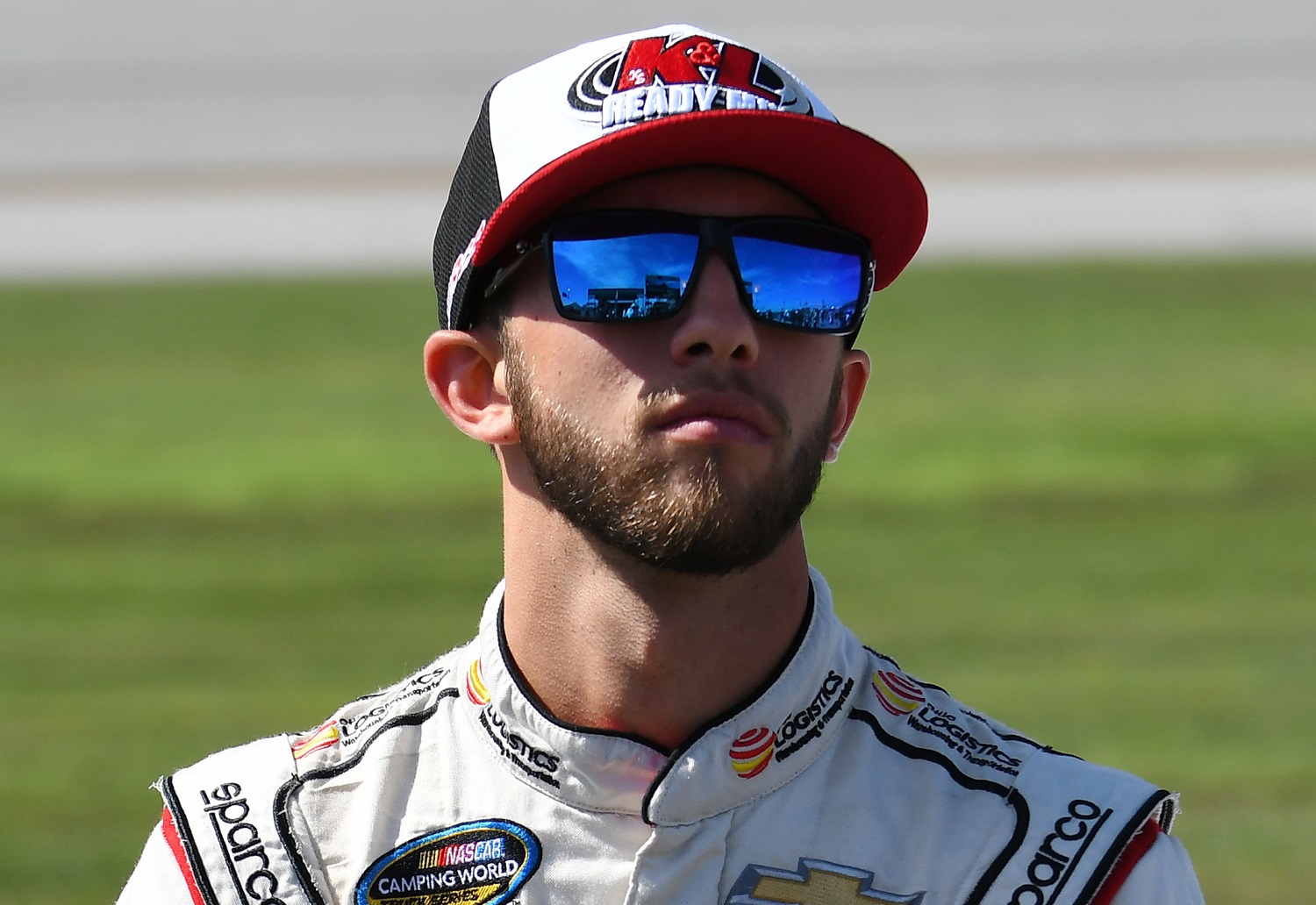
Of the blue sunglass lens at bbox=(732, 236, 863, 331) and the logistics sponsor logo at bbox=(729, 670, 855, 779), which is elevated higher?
the blue sunglass lens at bbox=(732, 236, 863, 331)

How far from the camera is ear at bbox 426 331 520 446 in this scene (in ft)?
7.95

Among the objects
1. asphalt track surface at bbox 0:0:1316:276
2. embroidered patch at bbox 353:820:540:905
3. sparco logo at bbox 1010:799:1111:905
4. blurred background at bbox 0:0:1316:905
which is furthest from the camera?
asphalt track surface at bbox 0:0:1316:276

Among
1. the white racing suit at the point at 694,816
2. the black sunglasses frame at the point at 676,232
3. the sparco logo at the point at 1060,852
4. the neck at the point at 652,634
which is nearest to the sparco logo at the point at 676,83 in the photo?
the black sunglasses frame at the point at 676,232

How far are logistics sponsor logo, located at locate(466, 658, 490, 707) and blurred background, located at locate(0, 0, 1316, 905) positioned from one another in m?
3.94

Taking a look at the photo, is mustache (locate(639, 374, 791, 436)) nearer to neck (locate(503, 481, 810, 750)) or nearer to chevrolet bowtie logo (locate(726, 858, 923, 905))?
neck (locate(503, 481, 810, 750))

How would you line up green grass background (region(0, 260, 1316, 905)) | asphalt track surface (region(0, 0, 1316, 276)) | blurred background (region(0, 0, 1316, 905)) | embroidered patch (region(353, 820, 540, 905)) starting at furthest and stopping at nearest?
asphalt track surface (region(0, 0, 1316, 276)) → blurred background (region(0, 0, 1316, 905)) → green grass background (region(0, 260, 1316, 905)) → embroidered patch (region(353, 820, 540, 905))

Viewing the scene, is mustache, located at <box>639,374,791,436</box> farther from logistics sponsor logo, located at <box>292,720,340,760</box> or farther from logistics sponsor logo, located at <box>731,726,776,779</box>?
logistics sponsor logo, located at <box>292,720,340,760</box>

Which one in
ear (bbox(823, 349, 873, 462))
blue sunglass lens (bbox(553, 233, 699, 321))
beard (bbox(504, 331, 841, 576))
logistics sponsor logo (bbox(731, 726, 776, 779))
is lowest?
logistics sponsor logo (bbox(731, 726, 776, 779))

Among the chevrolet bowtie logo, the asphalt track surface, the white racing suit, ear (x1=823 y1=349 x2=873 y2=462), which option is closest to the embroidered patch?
the white racing suit

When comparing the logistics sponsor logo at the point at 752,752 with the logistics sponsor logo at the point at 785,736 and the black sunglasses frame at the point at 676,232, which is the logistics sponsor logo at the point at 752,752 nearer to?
the logistics sponsor logo at the point at 785,736

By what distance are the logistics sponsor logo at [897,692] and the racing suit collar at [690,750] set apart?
57 millimetres

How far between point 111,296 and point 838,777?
1686 cm

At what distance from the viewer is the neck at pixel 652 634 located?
2.30 metres

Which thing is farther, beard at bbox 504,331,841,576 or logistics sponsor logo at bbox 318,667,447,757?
logistics sponsor logo at bbox 318,667,447,757
